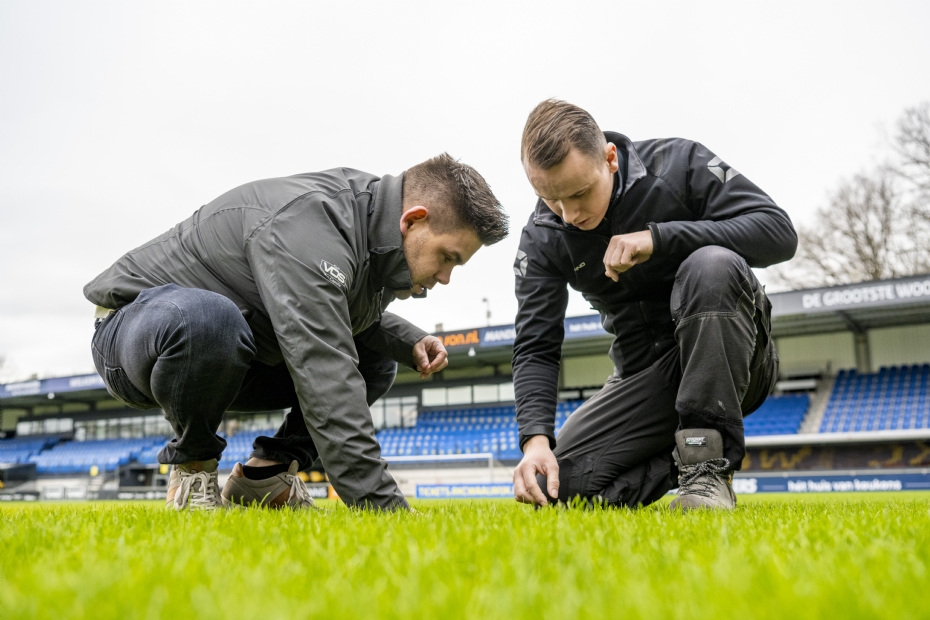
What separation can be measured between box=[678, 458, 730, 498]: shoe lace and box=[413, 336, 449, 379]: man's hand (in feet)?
3.79

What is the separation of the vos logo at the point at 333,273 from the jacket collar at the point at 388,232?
0.34 meters

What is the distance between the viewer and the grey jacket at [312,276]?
216 centimetres

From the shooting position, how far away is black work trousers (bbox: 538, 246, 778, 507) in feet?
8.04

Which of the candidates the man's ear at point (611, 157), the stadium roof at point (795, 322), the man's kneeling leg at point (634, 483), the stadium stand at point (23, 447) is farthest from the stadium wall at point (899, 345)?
the stadium stand at point (23, 447)

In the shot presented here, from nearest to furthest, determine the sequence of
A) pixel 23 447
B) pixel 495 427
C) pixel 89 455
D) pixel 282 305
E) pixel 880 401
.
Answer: pixel 282 305, pixel 880 401, pixel 495 427, pixel 89 455, pixel 23 447

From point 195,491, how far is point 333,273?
1025 mm

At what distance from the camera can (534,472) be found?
8.37ft

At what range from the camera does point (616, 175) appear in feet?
A: 9.65

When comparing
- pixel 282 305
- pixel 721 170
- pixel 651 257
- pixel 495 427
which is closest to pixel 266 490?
pixel 282 305

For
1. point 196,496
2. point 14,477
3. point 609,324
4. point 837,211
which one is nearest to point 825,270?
point 837,211

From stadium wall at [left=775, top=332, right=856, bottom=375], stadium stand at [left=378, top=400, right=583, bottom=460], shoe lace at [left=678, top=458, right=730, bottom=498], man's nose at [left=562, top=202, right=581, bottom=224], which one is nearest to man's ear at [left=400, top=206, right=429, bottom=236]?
Result: man's nose at [left=562, top=202, right=581, bottom=224]

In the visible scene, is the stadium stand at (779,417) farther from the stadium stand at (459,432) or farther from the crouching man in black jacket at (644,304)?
the crouching man in black jacket at (644,304)

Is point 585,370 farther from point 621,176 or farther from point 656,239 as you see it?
point 656,239

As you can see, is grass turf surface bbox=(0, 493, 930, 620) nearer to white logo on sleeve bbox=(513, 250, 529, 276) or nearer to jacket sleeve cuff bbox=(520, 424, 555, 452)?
jacket sleeve cuff bbox=(520, 424, 555, 452)
